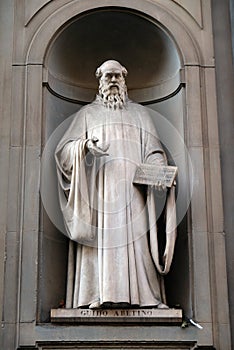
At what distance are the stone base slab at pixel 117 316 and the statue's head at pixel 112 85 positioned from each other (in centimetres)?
230

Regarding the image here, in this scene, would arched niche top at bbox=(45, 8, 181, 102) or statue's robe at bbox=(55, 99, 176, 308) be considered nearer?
statue's robe at bbox=(55, 99, 176, 308)

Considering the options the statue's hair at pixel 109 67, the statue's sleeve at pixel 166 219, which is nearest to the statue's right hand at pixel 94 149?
the statue's sleeve at pixel 166 219

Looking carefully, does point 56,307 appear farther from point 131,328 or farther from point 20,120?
point 20,120

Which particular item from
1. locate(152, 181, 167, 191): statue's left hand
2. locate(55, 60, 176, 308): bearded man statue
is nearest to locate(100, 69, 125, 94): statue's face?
locate(55, 60, 176, 308): bearded man statue

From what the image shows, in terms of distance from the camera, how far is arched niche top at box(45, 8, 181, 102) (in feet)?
33.6

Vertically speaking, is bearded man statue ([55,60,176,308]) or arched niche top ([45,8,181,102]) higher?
arched niche top ([45,8,181,102])

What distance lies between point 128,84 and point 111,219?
210 centimetres

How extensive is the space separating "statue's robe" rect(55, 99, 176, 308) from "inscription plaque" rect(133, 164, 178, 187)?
11 cm

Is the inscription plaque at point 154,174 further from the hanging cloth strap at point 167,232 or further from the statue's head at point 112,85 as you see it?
the statue's head at point 112,85

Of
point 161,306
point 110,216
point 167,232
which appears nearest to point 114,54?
point 110,216

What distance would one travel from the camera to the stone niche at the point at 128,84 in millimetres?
9383

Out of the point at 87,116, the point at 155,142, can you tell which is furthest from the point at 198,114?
the point at 87,116

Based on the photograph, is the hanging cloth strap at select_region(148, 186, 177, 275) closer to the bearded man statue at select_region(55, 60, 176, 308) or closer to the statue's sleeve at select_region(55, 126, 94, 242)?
the bearded man statue at select_region(55, 60, 176, 308)

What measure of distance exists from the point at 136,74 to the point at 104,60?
1.32 feet
